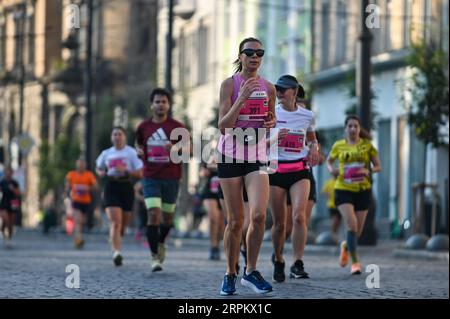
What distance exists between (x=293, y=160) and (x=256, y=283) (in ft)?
8.94

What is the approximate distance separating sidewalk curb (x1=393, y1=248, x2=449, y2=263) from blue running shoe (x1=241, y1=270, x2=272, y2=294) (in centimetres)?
1000

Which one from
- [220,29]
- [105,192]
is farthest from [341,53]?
[105,192]

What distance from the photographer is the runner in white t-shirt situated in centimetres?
1446

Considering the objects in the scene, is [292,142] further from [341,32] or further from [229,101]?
[341,32]

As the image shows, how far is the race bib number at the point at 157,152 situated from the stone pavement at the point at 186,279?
120 cm

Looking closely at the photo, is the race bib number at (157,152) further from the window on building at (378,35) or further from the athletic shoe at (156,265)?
the window on building at (378,35)

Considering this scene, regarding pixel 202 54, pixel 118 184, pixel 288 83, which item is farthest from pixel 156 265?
pixel 202 54

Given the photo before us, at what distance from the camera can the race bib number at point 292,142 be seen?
48.6 feet

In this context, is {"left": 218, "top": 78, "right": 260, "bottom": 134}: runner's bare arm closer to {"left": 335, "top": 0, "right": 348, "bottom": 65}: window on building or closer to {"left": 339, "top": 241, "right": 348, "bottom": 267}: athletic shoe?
A: {"left": 339, "top": 241, "right": 348, "bottom": 267}: athletic shoe

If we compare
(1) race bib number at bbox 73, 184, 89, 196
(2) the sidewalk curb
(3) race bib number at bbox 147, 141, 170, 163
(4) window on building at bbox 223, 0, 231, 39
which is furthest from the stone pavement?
(4) window on building at bbox 223, 0, 231, 39

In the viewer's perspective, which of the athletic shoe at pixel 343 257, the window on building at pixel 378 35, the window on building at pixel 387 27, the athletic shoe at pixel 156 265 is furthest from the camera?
the window on building at pixel 378 35

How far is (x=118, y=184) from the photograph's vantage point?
1870 cm

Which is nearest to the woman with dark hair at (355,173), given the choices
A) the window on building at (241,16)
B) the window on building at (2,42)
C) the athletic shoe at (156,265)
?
the athletic shoe at (156,265)

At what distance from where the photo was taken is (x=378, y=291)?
13.7 meters
